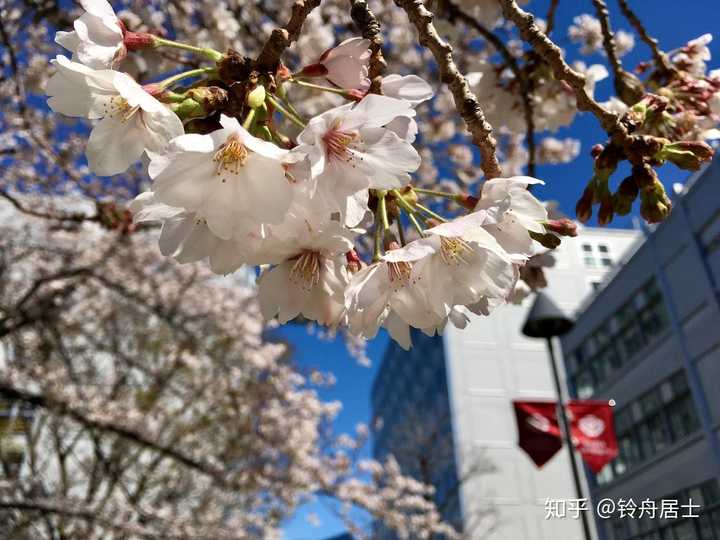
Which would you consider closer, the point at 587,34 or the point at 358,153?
the point at 358,153

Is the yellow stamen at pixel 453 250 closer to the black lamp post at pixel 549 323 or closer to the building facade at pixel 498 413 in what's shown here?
the black lamp post at pixel 549 323

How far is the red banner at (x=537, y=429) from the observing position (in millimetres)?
5840

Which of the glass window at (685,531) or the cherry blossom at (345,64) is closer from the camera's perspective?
the cherry blossom at (345,64)

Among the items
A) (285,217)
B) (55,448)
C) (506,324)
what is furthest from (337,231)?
(506,324)

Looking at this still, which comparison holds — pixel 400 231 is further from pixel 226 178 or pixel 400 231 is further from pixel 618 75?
pixel 618 75

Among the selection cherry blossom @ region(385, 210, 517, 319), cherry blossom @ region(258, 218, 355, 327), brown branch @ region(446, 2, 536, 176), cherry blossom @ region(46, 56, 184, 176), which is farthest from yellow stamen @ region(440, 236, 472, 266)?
brown branch @ region(446, 2, 536, 176)

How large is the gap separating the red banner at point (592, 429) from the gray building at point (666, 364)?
6.50 ft

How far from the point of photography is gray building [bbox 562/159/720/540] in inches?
368

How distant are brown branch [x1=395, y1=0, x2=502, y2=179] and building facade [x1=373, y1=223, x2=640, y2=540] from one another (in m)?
15.5

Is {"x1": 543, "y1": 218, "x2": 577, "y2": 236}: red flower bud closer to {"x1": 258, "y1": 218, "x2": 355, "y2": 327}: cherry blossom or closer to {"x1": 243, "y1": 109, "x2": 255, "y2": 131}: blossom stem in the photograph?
{"x1": 258, "y1": 218, "x2": 355, "y2": 327}: cherry blossom

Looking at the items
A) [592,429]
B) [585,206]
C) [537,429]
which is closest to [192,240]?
[585,206]

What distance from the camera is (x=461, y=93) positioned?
638mm

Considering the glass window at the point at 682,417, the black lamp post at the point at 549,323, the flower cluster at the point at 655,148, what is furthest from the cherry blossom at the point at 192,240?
the glass window at the point at 682,417

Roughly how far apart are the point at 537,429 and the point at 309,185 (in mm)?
5884
